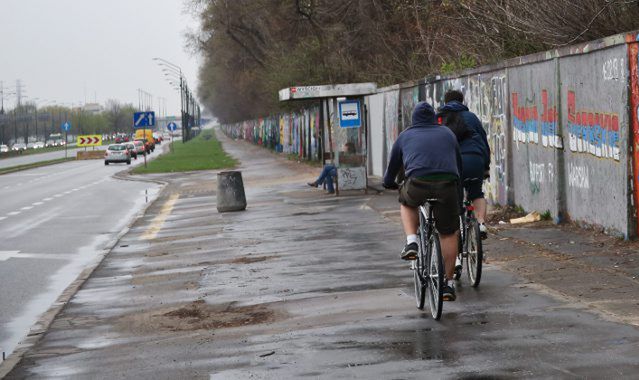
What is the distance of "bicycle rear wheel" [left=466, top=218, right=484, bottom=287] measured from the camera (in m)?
10.7

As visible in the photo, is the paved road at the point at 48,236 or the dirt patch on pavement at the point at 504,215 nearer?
the paved road at the point at 48,236

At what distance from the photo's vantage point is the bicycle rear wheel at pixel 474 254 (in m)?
10.7

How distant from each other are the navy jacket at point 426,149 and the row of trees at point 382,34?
5.70 metres

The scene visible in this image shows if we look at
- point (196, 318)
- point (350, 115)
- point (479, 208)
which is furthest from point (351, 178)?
point (196, 318)

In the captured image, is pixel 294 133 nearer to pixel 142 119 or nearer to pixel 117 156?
pixel 142 119

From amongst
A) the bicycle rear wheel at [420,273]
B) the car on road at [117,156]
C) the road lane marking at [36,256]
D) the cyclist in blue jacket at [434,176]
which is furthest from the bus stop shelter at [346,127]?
the car on road at [117,156]

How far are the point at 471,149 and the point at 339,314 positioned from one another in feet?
7.79

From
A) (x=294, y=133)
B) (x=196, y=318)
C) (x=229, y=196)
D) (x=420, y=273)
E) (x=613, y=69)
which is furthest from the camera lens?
(x=294, y=133)

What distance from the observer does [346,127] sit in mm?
25656

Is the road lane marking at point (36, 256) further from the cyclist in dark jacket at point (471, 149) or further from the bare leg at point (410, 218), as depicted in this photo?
the bare leg at point (410, 218)

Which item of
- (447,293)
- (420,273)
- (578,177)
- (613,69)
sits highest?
(613,69)

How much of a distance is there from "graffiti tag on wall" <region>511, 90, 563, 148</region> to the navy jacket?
594cm

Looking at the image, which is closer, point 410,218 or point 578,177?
point 410,218

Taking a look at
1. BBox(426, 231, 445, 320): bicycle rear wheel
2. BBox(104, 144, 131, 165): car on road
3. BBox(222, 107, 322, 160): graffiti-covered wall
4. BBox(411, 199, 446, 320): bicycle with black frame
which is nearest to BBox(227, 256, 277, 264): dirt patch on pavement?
BBox(411, 199, 446, 320): bicycle with black frame
